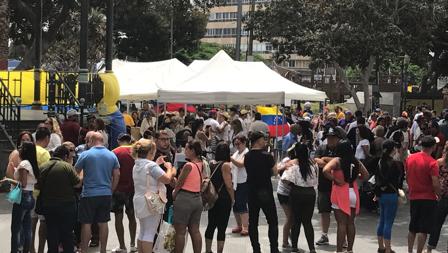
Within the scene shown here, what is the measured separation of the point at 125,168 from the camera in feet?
29.3

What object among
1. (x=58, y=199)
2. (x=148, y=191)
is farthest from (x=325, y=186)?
(x=58, y=199)

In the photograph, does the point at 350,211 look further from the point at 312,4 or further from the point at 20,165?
the point at 312,4

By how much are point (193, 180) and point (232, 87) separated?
29.9 feet

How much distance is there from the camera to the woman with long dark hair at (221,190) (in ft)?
28.5

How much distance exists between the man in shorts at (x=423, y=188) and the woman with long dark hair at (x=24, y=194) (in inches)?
190

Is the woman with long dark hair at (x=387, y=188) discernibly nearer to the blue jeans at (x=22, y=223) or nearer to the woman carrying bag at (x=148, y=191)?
the woman carrying bag at (x=148, y=191)

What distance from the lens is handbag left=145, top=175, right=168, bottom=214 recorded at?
777 cm

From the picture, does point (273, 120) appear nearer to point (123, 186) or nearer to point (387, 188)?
point (387, 188)

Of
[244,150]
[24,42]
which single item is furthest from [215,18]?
[244,150]

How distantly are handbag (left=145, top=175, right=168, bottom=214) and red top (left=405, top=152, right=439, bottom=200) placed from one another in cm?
336

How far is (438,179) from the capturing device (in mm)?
8750

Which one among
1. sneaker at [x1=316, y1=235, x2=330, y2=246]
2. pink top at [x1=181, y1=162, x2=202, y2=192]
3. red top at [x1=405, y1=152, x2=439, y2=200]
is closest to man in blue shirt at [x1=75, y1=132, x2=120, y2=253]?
pink top at [x1=181, y1=162, x2=202, y2=192]

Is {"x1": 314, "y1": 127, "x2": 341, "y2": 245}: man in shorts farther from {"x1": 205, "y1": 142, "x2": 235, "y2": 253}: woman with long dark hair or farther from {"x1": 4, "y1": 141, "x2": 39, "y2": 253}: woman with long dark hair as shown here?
{"x1": 4, "y1": 141, "x2": 39, "y2": 253}: woman with long dark hair

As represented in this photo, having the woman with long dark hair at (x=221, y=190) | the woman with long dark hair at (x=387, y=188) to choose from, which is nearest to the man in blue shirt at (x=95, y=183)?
the woman with long dark hair at (x=221, y=190)
